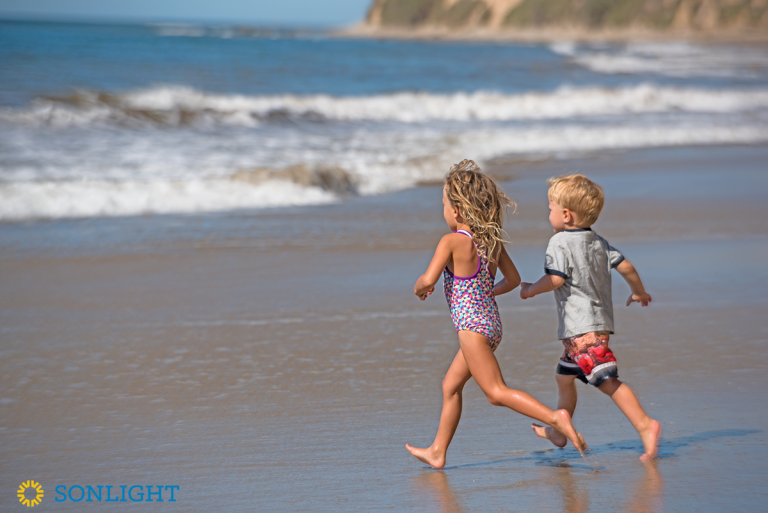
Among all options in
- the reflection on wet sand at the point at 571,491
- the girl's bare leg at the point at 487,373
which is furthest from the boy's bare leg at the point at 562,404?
the girl's bare leg at the point at 487,373

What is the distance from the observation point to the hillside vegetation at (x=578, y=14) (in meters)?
72.2

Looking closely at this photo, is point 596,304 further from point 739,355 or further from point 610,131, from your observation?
point 610,131

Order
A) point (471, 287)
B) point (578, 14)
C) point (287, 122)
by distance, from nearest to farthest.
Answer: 1. point (471, 287)
2. point (287, 122)
3. point (578, 14)

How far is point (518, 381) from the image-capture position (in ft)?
12.1

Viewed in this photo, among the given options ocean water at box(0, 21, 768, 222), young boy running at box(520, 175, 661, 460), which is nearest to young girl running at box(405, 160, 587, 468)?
young boy running at box(520, 175, 661, 460)

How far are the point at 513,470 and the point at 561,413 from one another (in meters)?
0.32

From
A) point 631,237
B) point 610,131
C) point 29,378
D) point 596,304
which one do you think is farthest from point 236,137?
point 596,304

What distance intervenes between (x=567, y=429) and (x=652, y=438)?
398mm

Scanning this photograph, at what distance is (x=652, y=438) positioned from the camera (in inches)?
109

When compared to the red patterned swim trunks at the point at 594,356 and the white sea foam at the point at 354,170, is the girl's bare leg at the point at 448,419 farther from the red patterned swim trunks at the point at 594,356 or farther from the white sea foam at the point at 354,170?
the white sea foam at the point at 354,170

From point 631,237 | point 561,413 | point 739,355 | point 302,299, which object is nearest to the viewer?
point 561,413

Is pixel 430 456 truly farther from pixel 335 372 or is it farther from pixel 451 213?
pixel 335 372

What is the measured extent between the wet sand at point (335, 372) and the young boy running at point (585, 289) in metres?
0.26

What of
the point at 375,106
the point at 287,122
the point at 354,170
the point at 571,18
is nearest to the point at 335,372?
the point at 354,170
